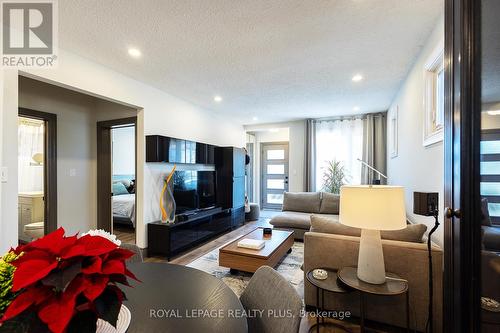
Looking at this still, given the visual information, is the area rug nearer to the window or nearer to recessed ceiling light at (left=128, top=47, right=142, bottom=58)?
the window

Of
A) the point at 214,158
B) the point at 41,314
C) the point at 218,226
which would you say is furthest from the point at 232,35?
the point at 218,226

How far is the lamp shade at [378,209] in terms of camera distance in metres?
1.47

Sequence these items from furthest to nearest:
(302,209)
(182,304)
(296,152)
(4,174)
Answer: (296,152) < (302,209) < (4,174) < (182,304)

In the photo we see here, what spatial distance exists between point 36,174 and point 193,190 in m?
2.78

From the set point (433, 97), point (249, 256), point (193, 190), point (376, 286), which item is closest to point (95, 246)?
point (376, 286)

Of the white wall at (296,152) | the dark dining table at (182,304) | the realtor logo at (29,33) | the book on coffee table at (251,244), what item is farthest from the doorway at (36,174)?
the white wall at (296,152)

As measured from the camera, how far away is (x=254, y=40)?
7.47 ft

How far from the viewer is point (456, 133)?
40.2 inches

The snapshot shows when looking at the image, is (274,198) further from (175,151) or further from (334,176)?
(175,151)

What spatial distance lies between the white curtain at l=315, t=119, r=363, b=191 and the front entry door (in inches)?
58.7

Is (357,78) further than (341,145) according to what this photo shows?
No

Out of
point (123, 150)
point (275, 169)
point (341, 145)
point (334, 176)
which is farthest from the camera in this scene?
point (275, 169)

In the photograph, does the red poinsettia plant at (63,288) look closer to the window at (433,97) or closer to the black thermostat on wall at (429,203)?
the black thermostat on wall at (429,203)

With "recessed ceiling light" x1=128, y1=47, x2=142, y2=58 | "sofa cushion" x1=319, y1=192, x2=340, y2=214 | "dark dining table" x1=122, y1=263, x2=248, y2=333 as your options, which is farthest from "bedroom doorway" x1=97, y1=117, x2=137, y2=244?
"sofa cushion" x1=319, y1=192, x2=340, y2=214
